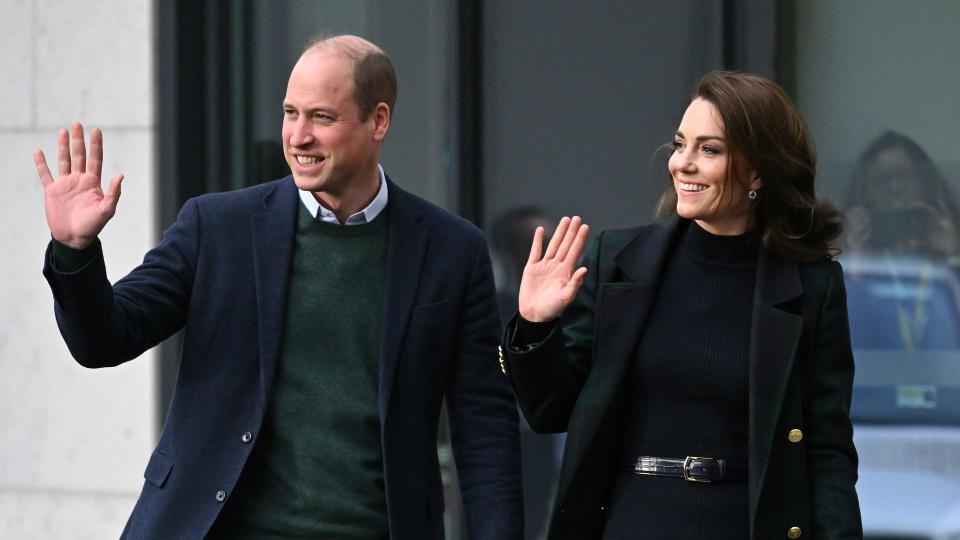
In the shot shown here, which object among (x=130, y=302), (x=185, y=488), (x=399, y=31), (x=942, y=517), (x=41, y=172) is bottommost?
(x=942, y=517)

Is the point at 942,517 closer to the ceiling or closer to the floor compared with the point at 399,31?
closer to the floor

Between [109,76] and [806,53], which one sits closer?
[806,53]

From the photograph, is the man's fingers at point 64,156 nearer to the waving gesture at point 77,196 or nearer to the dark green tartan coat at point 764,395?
the waving gesture at point 77,196

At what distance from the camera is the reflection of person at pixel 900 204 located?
18.6ft

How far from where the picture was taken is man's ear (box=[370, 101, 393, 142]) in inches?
160

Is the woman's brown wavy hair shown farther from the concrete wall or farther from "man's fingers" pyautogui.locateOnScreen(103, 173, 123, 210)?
the concrete wall

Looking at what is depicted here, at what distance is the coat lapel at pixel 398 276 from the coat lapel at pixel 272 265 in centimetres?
24

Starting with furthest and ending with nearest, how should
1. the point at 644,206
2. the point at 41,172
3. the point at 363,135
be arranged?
the point at 644,206, the point at 363,135, the point at 41,172

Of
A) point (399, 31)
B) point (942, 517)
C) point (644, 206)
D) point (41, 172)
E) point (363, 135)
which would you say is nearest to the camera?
point (41, 172)

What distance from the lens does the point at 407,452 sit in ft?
13.0

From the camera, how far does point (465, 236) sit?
4191 mm

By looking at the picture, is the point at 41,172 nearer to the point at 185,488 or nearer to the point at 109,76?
the point at 185,488

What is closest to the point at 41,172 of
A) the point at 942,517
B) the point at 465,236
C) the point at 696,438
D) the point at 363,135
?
the point at 363,135

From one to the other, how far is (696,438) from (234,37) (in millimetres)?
3675
